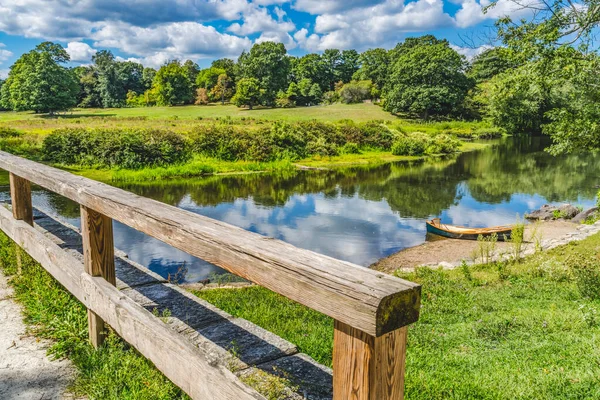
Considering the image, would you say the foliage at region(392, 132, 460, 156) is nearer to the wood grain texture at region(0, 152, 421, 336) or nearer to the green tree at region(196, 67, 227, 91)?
the wood grain texture at region(0, 152, 421, 336)

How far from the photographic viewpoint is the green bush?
30.5m

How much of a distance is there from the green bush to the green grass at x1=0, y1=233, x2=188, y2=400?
89.8 ft

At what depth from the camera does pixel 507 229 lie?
1720 cm

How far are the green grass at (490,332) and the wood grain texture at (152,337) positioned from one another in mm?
2125

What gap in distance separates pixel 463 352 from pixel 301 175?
28.2 metres

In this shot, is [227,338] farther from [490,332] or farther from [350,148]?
[350,148]

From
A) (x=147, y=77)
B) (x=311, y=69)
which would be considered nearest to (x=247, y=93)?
(x=311, y=69)

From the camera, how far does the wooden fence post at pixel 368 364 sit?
1.57 m

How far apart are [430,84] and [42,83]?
5931 cm

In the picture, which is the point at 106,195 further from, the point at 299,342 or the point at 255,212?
the point at 255,212

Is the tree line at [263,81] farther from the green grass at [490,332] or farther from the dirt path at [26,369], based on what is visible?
the dirt path at [26,369]

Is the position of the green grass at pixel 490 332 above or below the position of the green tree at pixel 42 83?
below

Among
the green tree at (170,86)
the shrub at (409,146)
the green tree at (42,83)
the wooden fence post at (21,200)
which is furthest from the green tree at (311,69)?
the wooden fence post at (21,200)

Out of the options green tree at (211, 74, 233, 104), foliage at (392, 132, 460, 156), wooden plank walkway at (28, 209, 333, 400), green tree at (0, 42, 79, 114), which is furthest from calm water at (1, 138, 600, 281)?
green tree at (211, 74, 233, 104)
